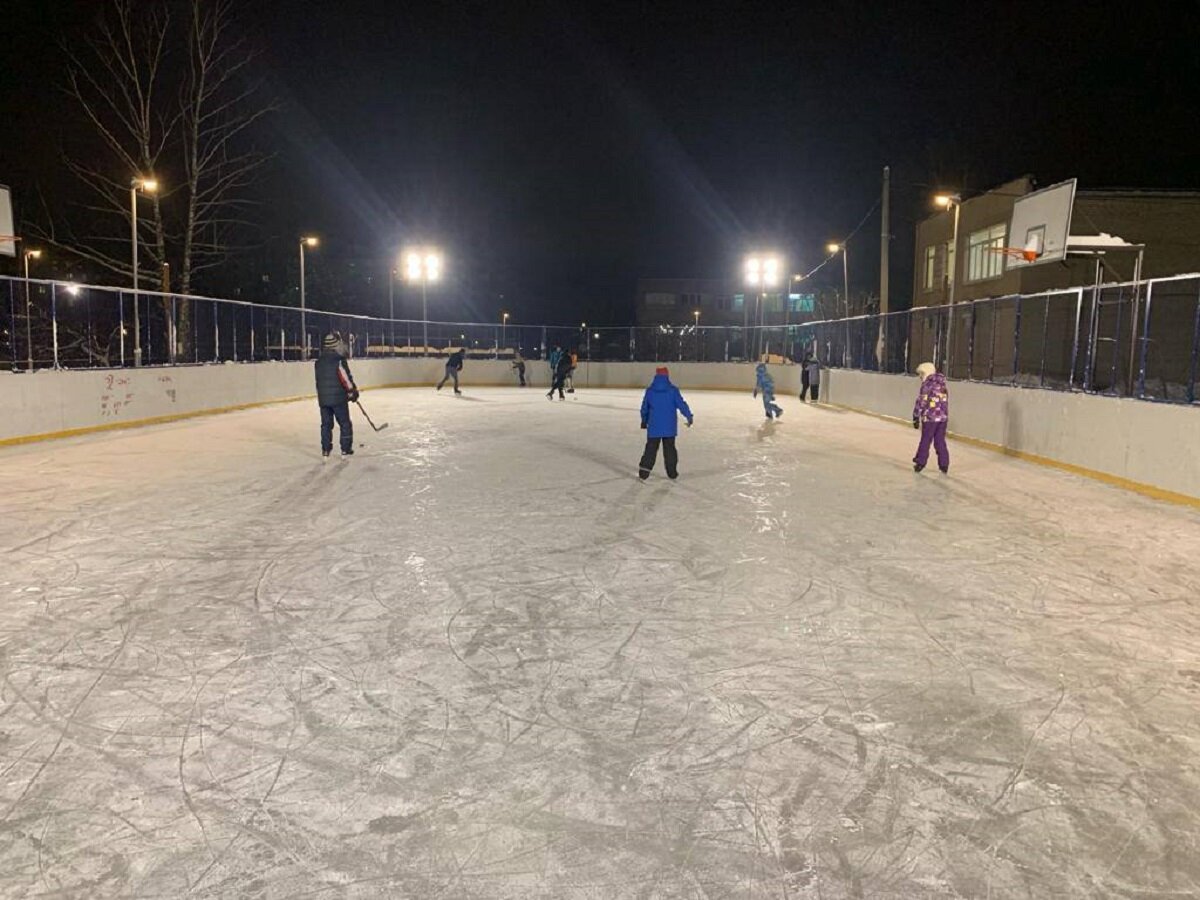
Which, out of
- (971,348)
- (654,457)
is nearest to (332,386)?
(654,457)

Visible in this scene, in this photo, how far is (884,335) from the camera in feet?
69.7

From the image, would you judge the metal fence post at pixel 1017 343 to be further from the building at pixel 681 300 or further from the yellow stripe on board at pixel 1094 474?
the building at pixel 681 300

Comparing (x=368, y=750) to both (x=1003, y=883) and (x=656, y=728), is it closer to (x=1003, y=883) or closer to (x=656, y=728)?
(x=656, y=728)

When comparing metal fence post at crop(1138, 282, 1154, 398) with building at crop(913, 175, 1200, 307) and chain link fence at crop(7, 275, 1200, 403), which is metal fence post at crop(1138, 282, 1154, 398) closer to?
chain link fence at crop(7, 275, 1200, 403)

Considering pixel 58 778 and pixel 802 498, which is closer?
pixel 58 778

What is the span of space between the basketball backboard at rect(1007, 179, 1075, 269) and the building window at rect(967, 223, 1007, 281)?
8011 millimetres

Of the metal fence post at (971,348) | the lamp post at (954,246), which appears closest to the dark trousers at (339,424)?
the metal fence post at (971,348)

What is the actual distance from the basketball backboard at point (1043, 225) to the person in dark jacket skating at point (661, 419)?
13.9 m

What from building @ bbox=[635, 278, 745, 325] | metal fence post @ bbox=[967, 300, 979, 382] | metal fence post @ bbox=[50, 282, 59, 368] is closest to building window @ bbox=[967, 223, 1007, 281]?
metal fence post @ bbox=[967, 300, 979, 382]

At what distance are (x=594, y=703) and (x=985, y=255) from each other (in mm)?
32664

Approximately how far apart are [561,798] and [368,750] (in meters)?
0.83

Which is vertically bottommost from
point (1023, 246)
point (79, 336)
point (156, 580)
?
point (156, 580)

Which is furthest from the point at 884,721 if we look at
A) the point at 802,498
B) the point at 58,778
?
the point at 802,498

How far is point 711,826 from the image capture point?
2752mm
